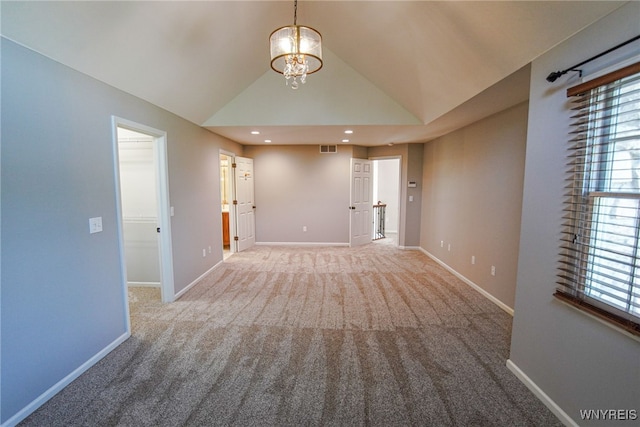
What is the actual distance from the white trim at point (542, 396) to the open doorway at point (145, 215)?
3689 millimetres

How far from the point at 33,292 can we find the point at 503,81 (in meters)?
3.92

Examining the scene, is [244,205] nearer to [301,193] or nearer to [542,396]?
[301,193]

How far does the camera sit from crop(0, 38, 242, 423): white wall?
1.67 m

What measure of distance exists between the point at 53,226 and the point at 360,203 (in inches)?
219

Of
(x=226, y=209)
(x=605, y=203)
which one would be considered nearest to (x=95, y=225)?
(x=605, y=203)

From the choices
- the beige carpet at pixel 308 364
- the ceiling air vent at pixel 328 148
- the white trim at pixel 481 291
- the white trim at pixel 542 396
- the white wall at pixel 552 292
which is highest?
the ceiling air vent at pixel 328 148

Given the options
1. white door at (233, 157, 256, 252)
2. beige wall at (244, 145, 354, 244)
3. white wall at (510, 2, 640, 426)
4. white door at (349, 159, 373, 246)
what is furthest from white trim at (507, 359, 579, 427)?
white door at (233, 157, 256, 252)

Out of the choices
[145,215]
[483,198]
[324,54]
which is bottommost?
[145,215]

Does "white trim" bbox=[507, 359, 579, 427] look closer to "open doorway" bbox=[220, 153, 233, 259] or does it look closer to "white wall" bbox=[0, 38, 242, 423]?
"white wall" bbox=[0, 38, 242, 423]

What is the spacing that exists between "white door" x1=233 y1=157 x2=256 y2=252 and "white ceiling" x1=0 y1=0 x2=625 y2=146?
4.63 feet

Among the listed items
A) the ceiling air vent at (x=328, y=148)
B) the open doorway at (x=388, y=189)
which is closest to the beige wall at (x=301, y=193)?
the ceiling air vent at (x=328, y=148)

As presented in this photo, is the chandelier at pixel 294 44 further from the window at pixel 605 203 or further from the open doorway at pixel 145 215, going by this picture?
the open doorway at pixel 145 215

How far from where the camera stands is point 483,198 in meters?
3.70

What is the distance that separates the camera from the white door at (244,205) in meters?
5.82
